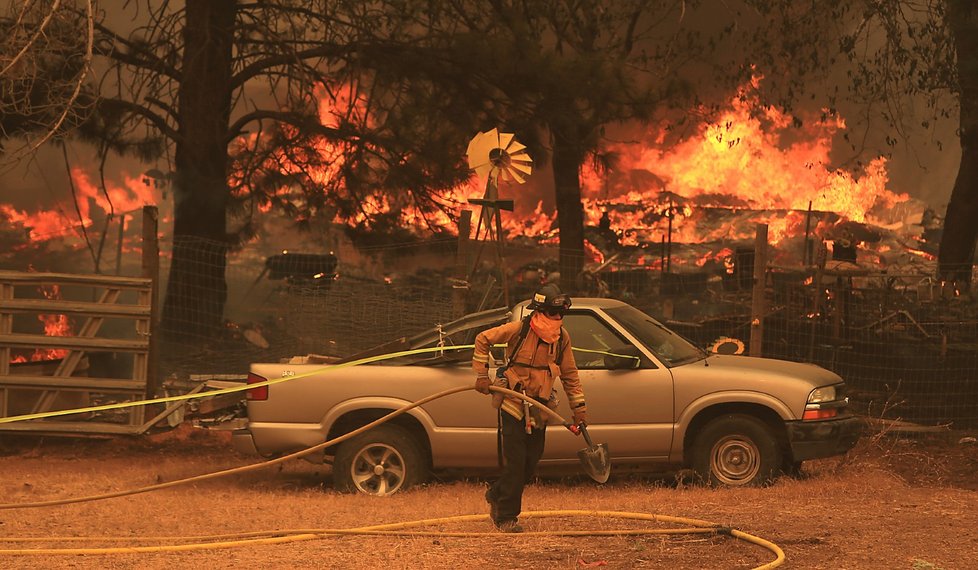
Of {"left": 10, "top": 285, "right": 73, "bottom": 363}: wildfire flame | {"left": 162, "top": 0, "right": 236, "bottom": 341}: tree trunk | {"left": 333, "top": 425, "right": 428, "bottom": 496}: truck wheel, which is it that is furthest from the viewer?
{"left": 10, "top": 285, "right": 73, "bottom": 363}: wildfire flame

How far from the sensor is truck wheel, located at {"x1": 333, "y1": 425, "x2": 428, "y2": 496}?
9.02 metres

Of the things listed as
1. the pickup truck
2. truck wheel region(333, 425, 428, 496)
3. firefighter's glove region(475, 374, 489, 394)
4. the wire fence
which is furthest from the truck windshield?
the wire fence

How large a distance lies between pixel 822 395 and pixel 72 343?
21.6ft

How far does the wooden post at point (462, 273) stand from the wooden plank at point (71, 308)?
285 cm

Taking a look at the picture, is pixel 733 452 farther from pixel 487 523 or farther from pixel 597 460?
pixel 487 523

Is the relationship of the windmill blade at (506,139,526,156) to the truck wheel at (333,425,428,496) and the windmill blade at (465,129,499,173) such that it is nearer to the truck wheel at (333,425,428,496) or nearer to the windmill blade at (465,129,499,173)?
the windmill blade at (465,129,499,173)

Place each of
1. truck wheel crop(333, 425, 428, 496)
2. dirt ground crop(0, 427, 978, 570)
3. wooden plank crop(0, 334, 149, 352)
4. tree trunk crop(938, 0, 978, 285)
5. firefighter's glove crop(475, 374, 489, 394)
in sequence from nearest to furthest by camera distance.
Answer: dirt ground crop(0, 427, 978, 570) < firefighter's glove crop(475, 374, 489, 394) < truck wheel crop(333, 425, 428, 496) < wooden plank crop(0, 334, 149, 352) < tree trunk crop(938, 0, 978, 285)

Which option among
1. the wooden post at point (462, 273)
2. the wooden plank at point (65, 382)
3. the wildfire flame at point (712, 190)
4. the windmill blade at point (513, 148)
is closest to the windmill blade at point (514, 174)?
the windmill blade at point (513, 148)

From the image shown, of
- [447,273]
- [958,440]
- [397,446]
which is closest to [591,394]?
[397,446]

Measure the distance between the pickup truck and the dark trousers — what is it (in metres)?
1.66

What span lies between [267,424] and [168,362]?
19.9 ft

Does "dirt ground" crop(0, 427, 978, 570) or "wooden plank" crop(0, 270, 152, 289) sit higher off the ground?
"wooden plank" crop(0, 270, 152, 289)

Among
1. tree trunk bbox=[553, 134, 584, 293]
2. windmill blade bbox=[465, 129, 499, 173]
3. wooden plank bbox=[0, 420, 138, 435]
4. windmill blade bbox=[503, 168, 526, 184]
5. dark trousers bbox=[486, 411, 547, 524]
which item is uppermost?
tree trunk bbox=[553, 134, 584, 293]

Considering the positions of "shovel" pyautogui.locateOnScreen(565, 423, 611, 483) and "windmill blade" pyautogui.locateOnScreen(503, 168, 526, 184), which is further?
"windmill blade" pyautogui.locateOnScreen(503, 168, 526, 184)
